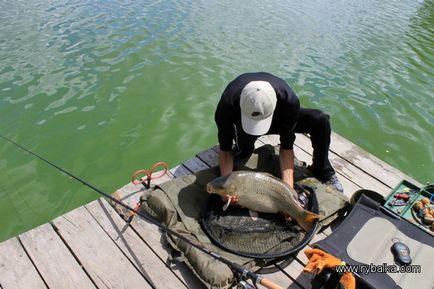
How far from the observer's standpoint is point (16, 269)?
9.03 ft

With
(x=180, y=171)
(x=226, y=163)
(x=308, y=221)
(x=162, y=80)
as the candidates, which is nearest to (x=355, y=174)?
(x=308, y=221)

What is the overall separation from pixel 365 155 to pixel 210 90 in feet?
11.3

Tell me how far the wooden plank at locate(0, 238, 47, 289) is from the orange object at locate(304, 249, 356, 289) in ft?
6.67

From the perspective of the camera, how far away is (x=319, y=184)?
3.43 meters

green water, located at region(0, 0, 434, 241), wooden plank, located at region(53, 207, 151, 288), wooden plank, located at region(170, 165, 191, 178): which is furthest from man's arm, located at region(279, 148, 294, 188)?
green water, located at region(0, 0, 434, 241)

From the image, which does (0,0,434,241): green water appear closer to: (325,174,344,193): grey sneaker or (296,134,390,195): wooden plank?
(296,134,390,195): wooden plank

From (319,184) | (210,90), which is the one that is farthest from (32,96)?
(319,184)

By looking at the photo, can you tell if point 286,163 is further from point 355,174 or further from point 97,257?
point 97,257

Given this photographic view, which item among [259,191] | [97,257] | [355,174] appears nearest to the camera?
[97,257]

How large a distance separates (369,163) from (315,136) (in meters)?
1.05

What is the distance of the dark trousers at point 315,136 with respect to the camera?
3.35 metres

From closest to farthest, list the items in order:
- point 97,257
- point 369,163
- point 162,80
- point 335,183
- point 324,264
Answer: point 324,264, point 97,257, point 335,183, point 369,163, point 162,80

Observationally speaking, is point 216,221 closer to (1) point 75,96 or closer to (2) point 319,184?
(2) point 319,184

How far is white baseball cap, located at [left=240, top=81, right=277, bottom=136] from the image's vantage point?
2.64 meters
